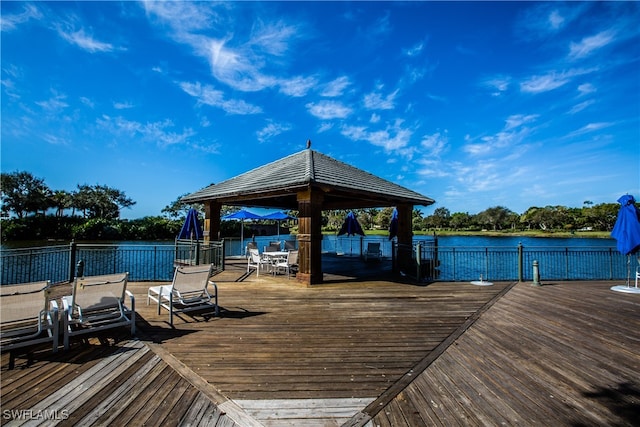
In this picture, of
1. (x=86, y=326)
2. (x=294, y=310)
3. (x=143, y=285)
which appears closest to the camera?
(x=86, y=326)

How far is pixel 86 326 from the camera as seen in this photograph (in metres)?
4.54

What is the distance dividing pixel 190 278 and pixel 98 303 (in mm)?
1326

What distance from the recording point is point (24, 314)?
3.52 metres

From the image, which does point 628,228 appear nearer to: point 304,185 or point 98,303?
point 304,185

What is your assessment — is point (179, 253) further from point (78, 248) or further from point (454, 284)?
point (454, 284)

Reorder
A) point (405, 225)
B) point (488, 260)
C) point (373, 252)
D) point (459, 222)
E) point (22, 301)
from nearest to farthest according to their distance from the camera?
→ point (22, 301) → point (405, 225) → point (373, 252) → point (488, 260) → point (459, 222)

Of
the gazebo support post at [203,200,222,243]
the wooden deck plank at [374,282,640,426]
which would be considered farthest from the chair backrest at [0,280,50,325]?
the gazebo support post at [203,200,222,243]

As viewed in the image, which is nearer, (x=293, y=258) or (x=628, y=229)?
(x=628, y=229)

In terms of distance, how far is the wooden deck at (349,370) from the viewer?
2.43 m

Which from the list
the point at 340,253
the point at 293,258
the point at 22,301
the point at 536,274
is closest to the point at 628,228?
the point at 536,274

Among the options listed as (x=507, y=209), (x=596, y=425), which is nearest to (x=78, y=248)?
(x=596, y=425)

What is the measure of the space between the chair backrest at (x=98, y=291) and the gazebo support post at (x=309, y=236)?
4565mm

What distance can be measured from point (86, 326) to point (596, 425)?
21.3ft

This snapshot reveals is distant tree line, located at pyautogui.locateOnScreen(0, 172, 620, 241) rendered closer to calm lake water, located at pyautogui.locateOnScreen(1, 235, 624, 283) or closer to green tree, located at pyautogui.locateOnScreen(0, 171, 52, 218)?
green tree, located at pyautogui.locateOnScreen(0, 171, 52, 218)
